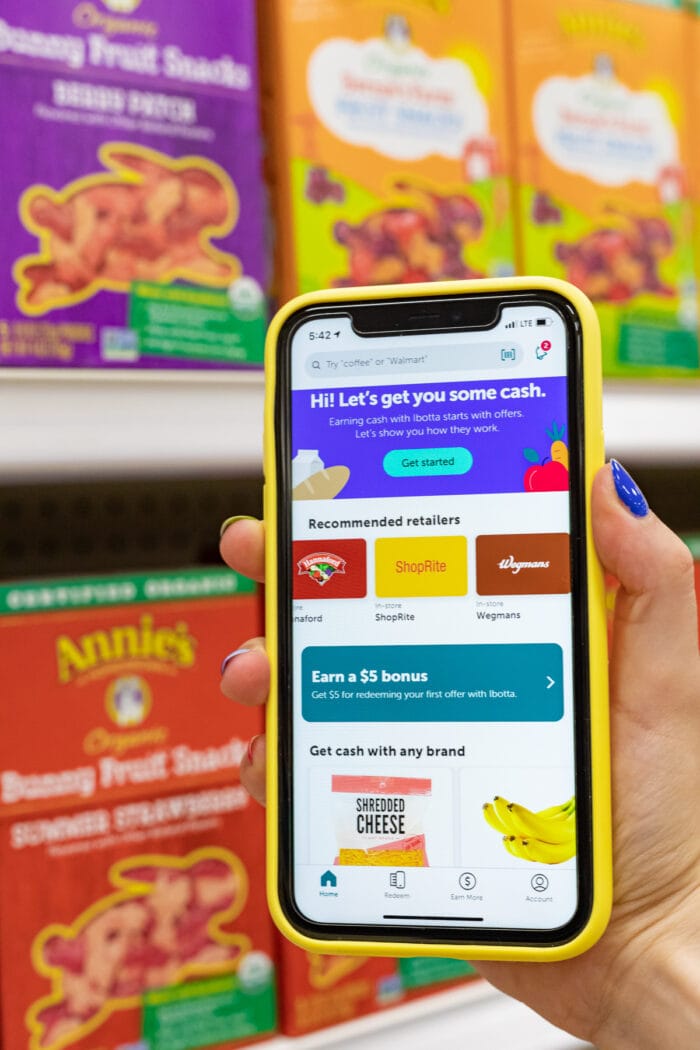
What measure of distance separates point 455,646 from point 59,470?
21cm

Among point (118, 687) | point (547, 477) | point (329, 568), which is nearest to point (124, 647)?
point (118, 687)

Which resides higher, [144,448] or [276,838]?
[144,448]

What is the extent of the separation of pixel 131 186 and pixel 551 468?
251 millimetres

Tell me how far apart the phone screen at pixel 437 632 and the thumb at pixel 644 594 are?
0.02 meters

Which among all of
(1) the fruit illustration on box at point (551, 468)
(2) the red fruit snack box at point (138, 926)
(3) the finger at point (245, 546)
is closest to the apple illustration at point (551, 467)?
(1) the fruit illustration on box at point (551, 468)

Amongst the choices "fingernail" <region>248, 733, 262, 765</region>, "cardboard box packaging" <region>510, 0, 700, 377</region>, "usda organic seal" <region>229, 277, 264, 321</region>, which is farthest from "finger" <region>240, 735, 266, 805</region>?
"cardboard box packaging" <region>510, 0, 700, 377</region>

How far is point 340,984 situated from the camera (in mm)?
634

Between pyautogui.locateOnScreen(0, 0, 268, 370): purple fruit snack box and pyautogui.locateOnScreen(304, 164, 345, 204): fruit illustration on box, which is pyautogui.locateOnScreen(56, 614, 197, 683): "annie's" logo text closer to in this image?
pyautogui.locateOnScreen(0, 0, 268, 370): purple fruit snack box

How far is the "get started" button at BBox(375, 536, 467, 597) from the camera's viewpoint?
0.51 metres

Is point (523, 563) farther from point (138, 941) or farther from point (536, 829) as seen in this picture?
point (138, 941)

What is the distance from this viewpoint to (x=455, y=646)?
0.50 m

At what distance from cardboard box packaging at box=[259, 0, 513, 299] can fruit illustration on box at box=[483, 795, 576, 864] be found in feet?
0.94

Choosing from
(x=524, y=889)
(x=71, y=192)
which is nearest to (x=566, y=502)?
(x=524, y=889)

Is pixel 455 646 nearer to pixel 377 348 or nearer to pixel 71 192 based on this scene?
pixel 377 348
